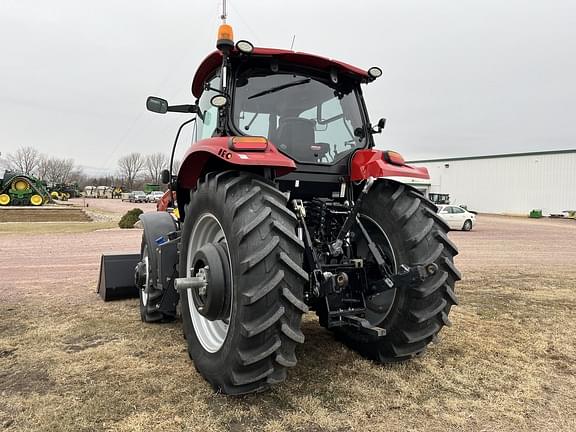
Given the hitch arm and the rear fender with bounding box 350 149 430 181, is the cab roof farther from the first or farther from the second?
the hitch arm

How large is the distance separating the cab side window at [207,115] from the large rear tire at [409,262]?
5.08 feet

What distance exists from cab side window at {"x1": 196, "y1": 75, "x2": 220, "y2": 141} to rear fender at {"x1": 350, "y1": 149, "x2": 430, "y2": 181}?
127cm

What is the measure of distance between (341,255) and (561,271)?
8.13 metres

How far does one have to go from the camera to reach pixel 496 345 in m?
4.35

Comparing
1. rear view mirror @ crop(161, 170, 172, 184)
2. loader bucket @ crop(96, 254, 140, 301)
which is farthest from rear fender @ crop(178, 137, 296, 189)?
loader bucket @ crop(96, 254, 140, 301)

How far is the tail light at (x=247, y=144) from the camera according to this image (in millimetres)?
2979

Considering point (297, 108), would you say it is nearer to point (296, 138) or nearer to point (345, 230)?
point (296, 138)

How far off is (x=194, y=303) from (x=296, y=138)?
1647mm

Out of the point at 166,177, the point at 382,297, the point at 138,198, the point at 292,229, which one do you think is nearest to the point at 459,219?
the point at 166,177

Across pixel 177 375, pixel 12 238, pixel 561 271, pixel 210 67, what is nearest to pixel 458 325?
pixel 177 375

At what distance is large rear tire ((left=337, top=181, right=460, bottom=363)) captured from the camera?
3.36m

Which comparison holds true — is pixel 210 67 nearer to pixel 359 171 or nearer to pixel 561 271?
pixel 359 171

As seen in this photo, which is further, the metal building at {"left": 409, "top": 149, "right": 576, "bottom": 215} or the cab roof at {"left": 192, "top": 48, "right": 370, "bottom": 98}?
the metal building at {"left": 409, "top": 149, "right": 576, "bottom": 215}

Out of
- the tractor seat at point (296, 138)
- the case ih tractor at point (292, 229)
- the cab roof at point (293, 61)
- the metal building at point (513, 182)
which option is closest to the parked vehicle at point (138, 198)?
the metal building at point (513, 182)
